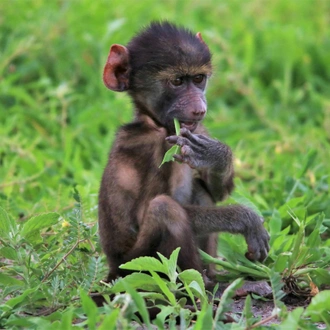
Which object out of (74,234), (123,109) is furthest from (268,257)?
(123,109)

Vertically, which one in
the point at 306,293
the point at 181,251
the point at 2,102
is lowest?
the point at 306,293

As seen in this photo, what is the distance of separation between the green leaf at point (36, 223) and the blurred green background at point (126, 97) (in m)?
1.21

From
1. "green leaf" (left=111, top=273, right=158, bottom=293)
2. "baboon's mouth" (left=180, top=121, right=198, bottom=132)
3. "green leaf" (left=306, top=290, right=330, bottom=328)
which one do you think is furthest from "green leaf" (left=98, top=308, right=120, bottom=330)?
"baboon's mouth" (left=180, top=121, right=198, bottom=132)

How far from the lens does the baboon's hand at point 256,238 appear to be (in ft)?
17.7

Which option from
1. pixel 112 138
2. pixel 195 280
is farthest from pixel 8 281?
pixel 112 138

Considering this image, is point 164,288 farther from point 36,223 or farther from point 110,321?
point 36,223

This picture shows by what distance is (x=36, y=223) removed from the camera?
16.9 ft

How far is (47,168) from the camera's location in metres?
8.00

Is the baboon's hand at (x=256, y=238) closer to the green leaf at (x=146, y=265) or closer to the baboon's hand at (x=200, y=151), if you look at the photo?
the baboon's hand at (x=200, y=151)

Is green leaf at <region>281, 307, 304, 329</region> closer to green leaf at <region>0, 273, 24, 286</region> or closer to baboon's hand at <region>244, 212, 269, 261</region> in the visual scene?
baboon's hand at <region>244, 212, 269, 261</region>

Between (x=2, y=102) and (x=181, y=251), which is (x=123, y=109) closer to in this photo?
(x=2, y=102)

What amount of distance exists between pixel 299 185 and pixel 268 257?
57.5 inches

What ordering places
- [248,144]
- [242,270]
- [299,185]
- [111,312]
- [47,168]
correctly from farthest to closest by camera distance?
[248,144], [47,168], [299,185], [242,270], [111,312]

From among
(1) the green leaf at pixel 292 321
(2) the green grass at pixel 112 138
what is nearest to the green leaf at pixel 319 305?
(2) the green grass at pixel 112 138
